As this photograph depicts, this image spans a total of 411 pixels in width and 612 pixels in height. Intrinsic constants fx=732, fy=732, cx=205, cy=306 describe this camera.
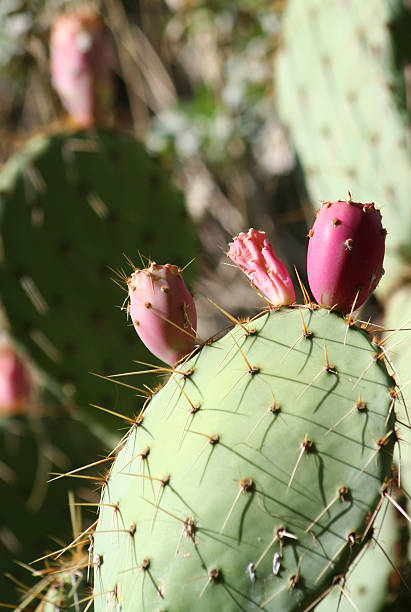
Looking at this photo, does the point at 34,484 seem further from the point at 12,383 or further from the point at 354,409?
the point at 354,409

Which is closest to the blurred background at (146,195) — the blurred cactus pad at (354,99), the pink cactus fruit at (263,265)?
the blurred cactus pad at (354,99)

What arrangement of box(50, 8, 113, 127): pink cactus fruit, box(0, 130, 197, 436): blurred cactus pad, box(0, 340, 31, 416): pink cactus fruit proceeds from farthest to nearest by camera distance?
box(0, 340, 31, 416): pink cactus fruit < box(50, 8, 113, 127): pink cactus fruit < box(0, 130, 197, 436): blurred cactus pad

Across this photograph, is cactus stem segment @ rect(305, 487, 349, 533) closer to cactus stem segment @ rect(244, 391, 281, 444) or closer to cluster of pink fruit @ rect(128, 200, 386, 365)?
cactus stem segment @ rect(244, 391, 281, 444)

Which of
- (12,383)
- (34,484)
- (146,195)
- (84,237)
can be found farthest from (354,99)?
(12,383)

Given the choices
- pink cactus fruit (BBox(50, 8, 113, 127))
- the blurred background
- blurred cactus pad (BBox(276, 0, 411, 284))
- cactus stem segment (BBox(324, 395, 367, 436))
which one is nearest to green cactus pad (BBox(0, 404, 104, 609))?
the blurred background

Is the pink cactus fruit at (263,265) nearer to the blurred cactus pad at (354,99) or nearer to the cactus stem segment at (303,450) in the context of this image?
the cactus stem segment at (303,450)
